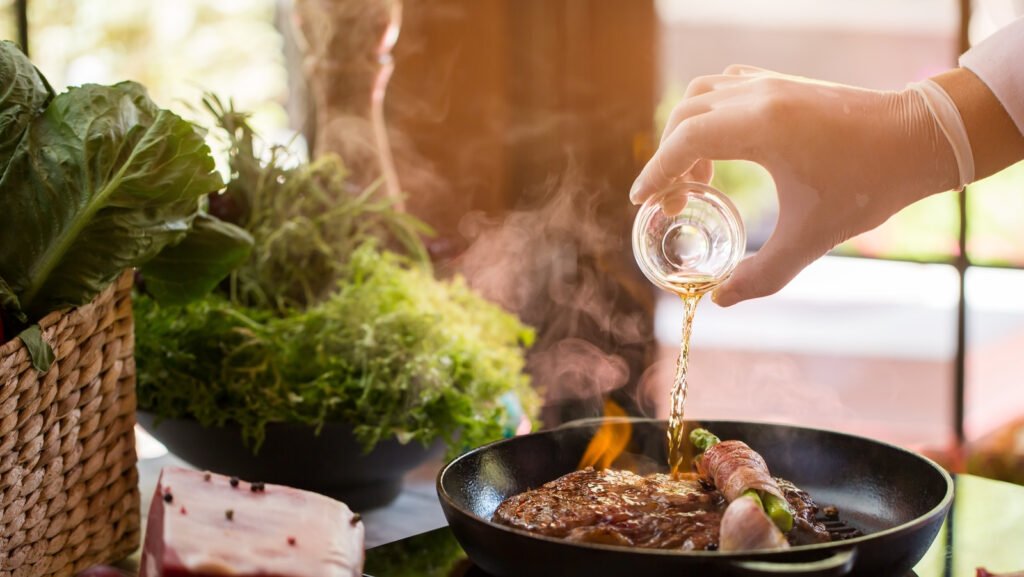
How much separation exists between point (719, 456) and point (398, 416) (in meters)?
0.49

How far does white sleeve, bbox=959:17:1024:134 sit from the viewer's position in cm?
121

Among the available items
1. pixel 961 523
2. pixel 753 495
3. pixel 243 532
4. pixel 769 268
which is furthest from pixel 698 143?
pixel 243 532

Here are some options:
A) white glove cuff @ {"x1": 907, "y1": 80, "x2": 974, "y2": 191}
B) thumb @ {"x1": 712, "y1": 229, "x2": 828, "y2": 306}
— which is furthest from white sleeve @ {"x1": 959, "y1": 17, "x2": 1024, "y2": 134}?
thumb @ {"x1": 712, "y1": 229, "x2": 828, "y2": 306}

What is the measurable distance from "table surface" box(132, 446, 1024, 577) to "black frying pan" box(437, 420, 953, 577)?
0.06 meters

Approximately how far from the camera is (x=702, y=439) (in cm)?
120

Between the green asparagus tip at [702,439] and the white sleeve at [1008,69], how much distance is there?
539mm

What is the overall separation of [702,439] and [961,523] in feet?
1.06

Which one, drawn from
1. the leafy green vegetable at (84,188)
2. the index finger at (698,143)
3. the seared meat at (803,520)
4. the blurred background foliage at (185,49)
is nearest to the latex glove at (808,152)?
the index finger at (698,143)

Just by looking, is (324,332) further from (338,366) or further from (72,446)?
(72,446)

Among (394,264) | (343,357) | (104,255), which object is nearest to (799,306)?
(394,264)

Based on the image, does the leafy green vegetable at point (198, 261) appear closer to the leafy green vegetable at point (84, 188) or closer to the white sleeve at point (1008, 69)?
the leafy green vegetable at point (84, 188)

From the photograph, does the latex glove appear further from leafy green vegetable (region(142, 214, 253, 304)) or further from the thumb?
leafy green vegetable (region(142, 214, 253, 304))

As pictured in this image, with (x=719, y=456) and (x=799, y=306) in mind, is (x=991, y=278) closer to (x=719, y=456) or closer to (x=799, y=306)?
(x=799, y=306)

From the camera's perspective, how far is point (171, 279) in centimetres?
134
